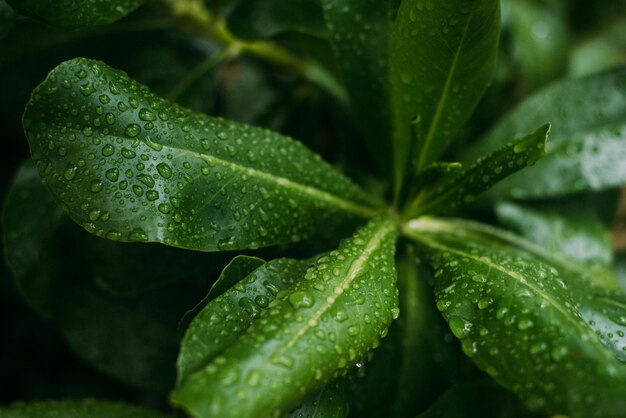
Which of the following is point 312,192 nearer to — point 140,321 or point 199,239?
point 199,239

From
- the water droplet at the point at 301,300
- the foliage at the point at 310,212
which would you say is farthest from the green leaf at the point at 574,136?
the water droplet at the point at 301,300

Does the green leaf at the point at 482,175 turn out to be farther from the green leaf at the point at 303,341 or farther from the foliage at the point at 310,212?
the green leaf at the point at 303,341

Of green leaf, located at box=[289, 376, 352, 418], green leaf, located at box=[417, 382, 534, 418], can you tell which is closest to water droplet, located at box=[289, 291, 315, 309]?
green leaf, located at box=[289, 376, 352, 418]

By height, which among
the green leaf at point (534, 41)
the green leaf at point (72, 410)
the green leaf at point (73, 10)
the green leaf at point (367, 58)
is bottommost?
the green leaf at point (72, 410)

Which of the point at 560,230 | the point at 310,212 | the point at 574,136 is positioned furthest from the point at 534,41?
the point at 310,212

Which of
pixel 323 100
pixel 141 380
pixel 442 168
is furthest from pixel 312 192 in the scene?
pixel 141 380

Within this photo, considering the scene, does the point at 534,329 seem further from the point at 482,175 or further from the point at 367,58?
the point at 367,58
